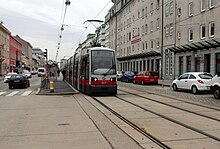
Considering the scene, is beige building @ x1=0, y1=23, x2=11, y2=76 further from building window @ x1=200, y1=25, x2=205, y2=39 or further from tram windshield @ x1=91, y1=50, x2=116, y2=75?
tram windshield @ x1=91, y1=50, x2=116, y2=75

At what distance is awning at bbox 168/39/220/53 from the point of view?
2964 cm

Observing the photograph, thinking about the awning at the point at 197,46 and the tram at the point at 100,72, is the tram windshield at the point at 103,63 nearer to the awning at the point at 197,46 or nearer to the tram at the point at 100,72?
the tram at the point at 100,72

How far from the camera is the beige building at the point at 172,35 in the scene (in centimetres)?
3192

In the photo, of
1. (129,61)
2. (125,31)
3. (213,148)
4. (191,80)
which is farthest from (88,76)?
(125,31)

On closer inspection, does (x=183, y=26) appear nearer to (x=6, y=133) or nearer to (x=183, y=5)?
(x=183, y=5)

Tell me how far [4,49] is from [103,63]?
204 ft

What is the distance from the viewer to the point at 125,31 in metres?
69.6

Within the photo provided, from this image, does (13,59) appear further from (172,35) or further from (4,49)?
(172,35)

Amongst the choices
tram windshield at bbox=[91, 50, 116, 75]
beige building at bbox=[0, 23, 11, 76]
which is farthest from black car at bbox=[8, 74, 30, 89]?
beige building at bbox=[0, 23, 11, 76]

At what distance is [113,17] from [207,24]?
52.9 metres

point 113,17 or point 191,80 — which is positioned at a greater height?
point 113,17

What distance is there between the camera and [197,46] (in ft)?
107

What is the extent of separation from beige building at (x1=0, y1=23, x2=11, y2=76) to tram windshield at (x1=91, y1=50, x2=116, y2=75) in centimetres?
5402

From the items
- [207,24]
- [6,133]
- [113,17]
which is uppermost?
[113,17]
